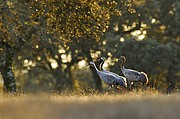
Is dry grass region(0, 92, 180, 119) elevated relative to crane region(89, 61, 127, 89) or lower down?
elevated

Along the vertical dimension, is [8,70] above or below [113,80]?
above

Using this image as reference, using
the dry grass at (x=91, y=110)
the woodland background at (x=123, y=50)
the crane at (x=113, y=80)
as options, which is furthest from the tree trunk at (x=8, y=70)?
the dry grass at (x=91, y=110)

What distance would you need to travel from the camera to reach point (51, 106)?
11.6 meters

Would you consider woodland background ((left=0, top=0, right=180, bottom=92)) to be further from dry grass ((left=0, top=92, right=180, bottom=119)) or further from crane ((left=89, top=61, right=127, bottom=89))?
dry grass ((left=0, top=92, right=180, bottom=119))

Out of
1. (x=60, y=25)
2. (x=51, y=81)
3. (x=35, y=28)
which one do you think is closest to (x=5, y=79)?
(x=35, y=28)

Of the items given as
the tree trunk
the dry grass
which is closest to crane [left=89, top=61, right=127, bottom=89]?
the tree trunk

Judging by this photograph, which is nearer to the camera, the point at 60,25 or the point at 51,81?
the point at 60,25

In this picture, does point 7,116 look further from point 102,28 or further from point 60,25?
point 102,28

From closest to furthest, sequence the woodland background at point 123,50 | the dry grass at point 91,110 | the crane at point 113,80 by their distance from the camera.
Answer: the dry grass at point 91,110
the crane at point 113,80
the woodland background at point 123,50

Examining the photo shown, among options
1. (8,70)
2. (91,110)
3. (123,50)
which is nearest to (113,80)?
(8,70)

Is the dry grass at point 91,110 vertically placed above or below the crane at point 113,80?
above

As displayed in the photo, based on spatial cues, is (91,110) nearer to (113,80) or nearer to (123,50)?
(113,80)

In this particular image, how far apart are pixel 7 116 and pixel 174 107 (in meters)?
3.51

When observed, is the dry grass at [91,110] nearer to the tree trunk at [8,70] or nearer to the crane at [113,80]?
the crane at [113,80]
